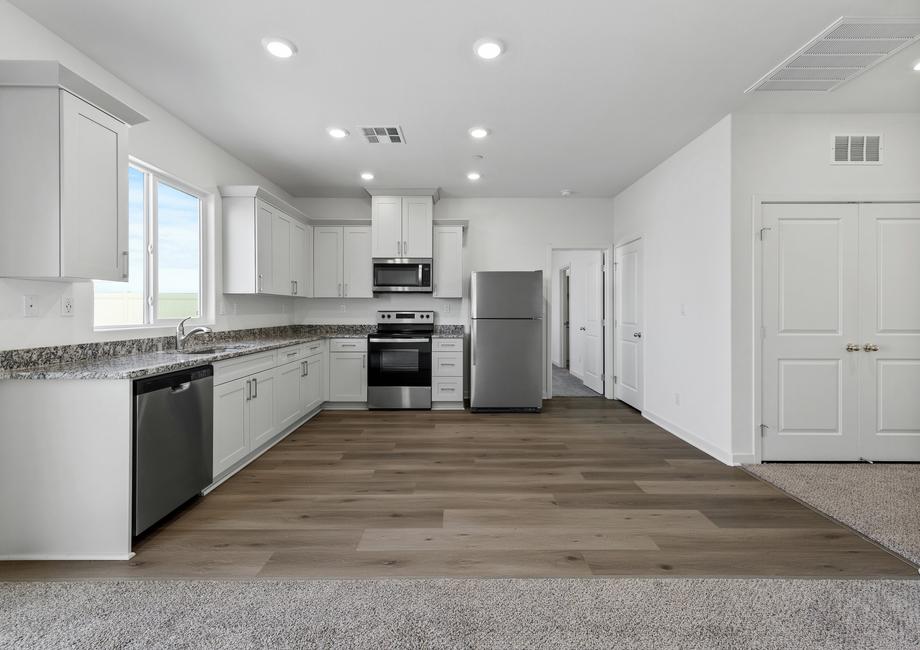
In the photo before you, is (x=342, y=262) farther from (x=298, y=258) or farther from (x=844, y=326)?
(x=844, y=326)

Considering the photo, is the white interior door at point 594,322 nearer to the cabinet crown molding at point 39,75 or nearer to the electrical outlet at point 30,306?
the cabinet crown molding at point 39,75

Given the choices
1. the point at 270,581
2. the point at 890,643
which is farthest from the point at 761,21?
the point at 270,581

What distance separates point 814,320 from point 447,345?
3523 mm

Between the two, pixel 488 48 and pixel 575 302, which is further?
pixel 575 302

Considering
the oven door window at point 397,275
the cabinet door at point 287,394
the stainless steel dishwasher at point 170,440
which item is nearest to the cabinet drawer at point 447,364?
the oven door window at point 397,275

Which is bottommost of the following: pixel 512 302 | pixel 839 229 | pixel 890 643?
pixel 890 643

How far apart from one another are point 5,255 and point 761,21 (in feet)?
13.1

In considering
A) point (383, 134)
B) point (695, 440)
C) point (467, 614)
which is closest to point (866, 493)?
point (695, 440)

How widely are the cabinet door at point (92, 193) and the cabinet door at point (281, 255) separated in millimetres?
2059

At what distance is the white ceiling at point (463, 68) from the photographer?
2.21 m

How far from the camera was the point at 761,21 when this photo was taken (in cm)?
227

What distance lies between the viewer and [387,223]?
5.36 meters

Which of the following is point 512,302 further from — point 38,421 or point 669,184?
point 38,421

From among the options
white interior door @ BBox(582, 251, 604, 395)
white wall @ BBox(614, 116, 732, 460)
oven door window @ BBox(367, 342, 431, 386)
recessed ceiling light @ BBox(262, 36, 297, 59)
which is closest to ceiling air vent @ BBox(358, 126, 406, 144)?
recessed ceiling light @ BBox(262, 36, 297, 59)
